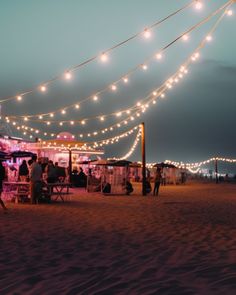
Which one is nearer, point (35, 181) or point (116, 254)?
point (116, 254)

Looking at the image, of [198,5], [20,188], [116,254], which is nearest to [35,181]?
[20,188]

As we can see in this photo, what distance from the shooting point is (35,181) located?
46.7ft

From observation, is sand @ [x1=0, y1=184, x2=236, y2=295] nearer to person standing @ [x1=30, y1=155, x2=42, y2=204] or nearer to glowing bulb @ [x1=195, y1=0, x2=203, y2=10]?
person standing @ [x1=30, y1=155, x2=42, y2=204]

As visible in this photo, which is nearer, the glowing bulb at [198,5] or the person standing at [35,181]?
the glowing bulb at [198,5]

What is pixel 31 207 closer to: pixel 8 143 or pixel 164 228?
pixel 164 228

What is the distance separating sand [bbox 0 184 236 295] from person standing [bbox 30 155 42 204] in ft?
11.3

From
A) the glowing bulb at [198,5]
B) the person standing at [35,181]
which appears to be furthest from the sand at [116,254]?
the glowing bulb at [198,5]

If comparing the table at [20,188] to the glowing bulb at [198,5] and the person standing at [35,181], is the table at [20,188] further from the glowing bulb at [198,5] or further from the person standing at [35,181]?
the glowing bulb at [198,5]

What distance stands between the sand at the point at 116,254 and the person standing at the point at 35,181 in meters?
3.45

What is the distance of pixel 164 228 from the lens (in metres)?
9.07

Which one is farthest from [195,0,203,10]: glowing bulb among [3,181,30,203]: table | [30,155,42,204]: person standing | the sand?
[3,181,30,203]: table

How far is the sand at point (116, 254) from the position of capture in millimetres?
4695

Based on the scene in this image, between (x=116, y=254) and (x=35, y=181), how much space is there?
836cm

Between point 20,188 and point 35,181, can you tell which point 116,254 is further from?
point 20,188
